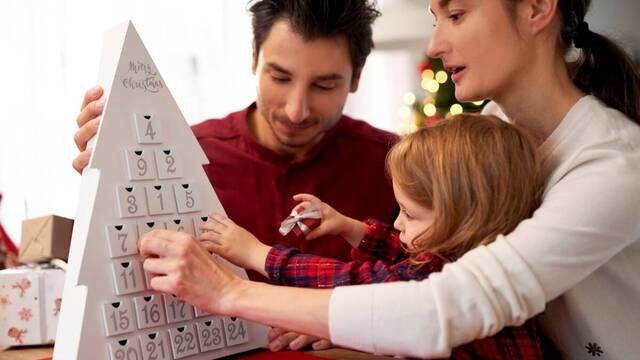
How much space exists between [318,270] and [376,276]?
0.10 meters

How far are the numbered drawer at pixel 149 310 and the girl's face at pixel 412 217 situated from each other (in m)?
0.40

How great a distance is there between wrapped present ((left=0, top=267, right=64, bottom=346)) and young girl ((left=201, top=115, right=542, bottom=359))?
1.48 ft

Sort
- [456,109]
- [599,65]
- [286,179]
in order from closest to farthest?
[599,65]
[286,179]
[456,109]

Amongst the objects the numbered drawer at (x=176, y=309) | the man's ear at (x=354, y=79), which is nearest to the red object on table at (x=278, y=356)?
the numbered drawer at (x=176, y=309)

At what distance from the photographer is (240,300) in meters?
0.93

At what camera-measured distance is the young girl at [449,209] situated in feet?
3.17

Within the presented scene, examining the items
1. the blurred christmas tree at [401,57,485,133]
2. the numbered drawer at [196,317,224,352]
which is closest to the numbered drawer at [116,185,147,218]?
the numbered drawer at [196,317,224,352]

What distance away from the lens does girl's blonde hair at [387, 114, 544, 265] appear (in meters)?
0.96

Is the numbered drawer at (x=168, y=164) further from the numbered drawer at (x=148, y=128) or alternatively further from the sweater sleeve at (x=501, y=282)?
the sweater sleeve at (x=501, y=282)

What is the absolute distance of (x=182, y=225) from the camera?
1089mm

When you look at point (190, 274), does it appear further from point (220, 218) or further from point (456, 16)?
point (456, 16)

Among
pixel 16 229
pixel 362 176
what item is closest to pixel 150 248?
pixel 362 176

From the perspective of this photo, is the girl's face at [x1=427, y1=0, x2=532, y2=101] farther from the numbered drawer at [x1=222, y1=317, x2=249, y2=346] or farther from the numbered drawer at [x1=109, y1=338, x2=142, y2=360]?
the numbered drawer at [x1=109, y1=338, x2=142, y2=360]

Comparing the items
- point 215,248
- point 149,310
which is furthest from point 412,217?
point 149,310
